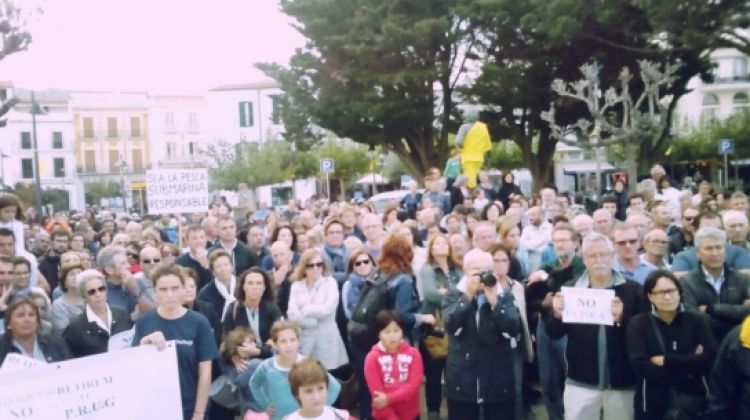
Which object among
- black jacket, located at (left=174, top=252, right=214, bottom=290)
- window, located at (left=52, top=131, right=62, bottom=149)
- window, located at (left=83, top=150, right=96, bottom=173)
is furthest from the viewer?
window, located at (left=83, top=150, right=96, bottom=173)

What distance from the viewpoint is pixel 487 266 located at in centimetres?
646

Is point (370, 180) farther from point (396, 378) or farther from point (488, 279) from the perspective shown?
point (488, 279)

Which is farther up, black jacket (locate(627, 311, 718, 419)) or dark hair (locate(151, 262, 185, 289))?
dark hair (locate(151, 262, 185, 289))

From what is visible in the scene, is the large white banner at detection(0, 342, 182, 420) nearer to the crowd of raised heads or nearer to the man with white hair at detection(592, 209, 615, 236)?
the crowd of raised heads

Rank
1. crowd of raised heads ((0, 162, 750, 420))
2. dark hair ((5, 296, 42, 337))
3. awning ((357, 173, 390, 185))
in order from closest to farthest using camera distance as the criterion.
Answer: crowd of raised heads ((0, 162, 750, 420))
dark hair ((5, 296, 42, 337))
awning ((357, 173, 390, 185))

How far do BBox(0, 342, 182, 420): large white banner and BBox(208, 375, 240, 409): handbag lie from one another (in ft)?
2.81

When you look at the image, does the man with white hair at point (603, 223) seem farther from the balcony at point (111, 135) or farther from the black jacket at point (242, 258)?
the balcony at point (111, 135)

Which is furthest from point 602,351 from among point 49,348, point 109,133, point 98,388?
point 109,133

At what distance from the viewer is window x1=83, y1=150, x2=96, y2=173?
85.1 metres

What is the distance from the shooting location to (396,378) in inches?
259

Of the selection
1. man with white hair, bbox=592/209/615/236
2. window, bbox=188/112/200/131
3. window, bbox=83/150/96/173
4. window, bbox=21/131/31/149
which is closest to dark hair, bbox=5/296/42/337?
man with white hair, bbox=592/209/615/236

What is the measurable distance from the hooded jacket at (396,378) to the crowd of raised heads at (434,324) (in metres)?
0.01

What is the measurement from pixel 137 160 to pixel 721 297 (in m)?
85.5

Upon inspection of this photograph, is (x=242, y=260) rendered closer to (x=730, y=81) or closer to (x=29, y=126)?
(x=730, y=81)
